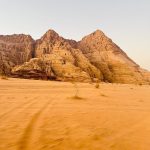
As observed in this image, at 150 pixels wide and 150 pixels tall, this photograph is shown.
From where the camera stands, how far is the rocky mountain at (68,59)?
4406 centimetres

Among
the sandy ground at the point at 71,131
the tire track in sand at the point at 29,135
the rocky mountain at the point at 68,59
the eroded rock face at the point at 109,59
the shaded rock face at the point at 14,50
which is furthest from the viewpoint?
the eroded rock face at the point at 109,59

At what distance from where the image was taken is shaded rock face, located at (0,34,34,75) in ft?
157

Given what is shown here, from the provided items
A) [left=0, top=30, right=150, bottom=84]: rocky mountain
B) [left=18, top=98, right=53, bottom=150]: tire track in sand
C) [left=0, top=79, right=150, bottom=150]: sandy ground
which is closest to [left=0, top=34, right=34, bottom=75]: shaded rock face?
[left=0, top=30, right=150, bottom=84]: rocky mountain

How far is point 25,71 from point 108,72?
65.5 feet

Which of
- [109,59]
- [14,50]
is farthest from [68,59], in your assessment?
[14,50]

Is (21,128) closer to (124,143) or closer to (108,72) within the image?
(124,143)

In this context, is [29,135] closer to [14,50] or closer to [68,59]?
[68,59]

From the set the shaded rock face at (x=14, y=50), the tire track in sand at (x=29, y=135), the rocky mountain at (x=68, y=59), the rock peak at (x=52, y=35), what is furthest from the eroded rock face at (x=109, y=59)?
the tire track in sand at (x=29, y=135)

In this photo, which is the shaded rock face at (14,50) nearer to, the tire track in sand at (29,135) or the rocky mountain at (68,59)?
the rocky mountain at (68,59)

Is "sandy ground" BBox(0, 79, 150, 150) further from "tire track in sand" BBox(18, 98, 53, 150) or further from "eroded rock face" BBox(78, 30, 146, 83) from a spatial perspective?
"eroded rock face" BBox(78, 30, 146, 83)

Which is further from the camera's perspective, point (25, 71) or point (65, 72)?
point (65, 72)

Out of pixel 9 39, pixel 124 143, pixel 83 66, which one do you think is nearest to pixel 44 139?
pixel 124 143

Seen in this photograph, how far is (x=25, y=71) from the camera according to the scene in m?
38.6

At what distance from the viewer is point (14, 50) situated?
54.1 metres
